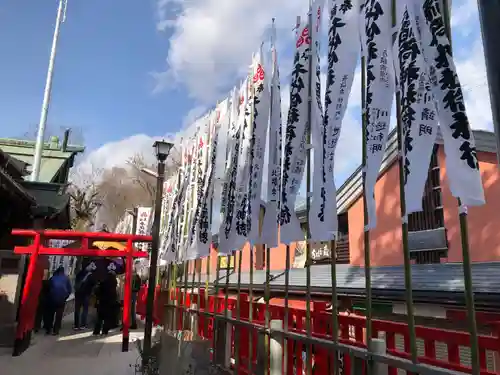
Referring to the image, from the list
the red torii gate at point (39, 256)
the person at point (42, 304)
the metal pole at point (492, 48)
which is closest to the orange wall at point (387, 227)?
the red torii gate at point (39, 256)

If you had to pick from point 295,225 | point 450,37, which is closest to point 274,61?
point 295,225

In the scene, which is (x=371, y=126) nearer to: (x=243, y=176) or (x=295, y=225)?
(x=295, y=225)

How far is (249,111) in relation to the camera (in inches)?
283

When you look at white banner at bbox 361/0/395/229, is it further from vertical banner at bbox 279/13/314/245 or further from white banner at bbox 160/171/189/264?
white banner at bbox 160/171/189/264

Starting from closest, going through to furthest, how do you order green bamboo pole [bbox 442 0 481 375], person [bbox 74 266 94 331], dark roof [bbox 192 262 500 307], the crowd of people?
green bamboo pole [bbox 442 0 481 375] → dark roof [bbox 192 262 500 307] → the crowd of people → person [bbox 74 266 94 331]

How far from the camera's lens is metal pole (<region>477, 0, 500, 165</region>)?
200cm

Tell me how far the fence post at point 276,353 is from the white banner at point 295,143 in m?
1.12

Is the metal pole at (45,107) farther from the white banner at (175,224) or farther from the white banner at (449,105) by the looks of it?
the white banner at (449,105)

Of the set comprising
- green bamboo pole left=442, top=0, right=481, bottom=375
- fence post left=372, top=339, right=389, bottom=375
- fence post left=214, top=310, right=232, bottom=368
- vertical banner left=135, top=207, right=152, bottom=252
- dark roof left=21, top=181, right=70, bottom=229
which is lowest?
fence post left=214, top=310, right=232, bottom=368

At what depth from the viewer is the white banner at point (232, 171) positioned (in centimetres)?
736

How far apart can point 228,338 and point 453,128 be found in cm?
499

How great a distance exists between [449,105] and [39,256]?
9958mm

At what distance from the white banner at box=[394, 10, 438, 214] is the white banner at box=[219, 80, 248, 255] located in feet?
13.1

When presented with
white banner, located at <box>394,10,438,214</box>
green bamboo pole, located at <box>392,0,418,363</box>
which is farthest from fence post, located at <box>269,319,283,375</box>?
white banner, located at <box>394,10,438,214</box>
